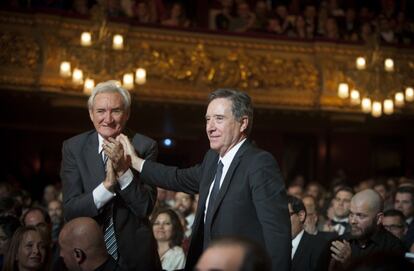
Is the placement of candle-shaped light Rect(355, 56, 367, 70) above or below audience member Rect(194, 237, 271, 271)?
above

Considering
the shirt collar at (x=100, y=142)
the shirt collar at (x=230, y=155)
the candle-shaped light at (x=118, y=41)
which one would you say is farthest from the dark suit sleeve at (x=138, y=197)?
the candle-shaped light at (x=118, y=41)

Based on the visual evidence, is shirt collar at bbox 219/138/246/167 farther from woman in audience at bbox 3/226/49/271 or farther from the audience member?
woman in audience at bbox 3/226/49/271

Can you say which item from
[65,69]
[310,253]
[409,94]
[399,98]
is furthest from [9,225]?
[409,94]

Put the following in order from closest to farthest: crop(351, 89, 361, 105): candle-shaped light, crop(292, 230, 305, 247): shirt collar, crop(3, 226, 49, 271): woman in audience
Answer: crop(3, 226, 49, 271): woman in audience → crop(292, 230, 305, 247): shirt collar → crop(351, 89, 361, 105): candle-shaped light

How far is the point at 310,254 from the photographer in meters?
5.34

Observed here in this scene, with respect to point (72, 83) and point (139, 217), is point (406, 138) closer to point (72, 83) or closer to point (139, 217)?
point (72, 83)

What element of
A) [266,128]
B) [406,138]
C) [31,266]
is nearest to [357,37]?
[266,128]

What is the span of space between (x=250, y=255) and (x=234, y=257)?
6cm

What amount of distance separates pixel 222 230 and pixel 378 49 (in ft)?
37.2

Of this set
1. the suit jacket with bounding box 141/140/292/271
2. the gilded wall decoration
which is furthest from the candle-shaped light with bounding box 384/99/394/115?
the suit jacket with bounding box 141/140/292/271

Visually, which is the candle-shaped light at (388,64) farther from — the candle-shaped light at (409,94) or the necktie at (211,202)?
the necktie at (211,202)

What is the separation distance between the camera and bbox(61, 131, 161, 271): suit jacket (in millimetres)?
3803

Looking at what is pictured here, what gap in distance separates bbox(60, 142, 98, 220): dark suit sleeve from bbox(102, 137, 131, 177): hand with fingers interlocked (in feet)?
0.68

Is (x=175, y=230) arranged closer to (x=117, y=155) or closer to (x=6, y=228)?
(x=6, y=228)
